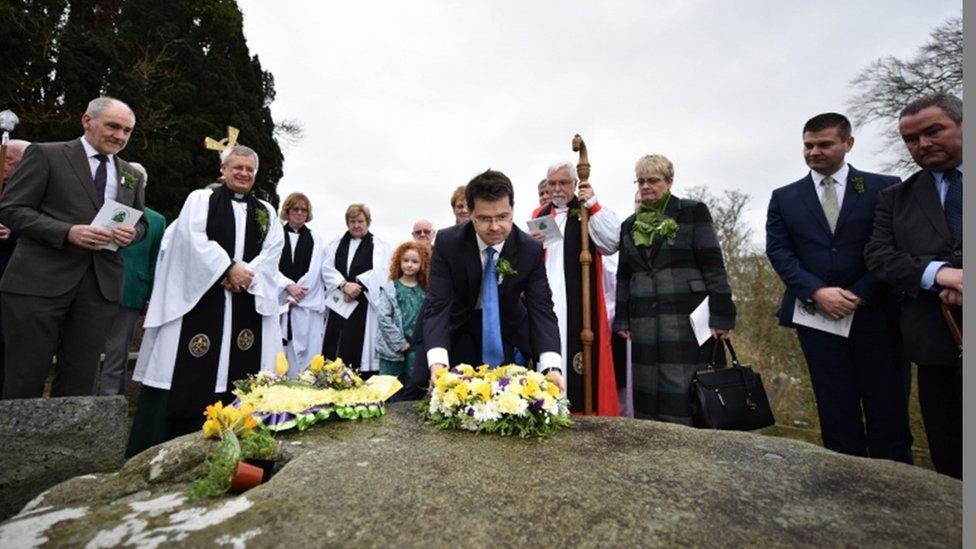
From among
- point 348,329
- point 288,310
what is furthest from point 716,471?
point 288,310

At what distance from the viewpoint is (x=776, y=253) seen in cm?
344

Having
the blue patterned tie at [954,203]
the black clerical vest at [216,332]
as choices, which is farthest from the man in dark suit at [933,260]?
the black clerical vest at [216,332]

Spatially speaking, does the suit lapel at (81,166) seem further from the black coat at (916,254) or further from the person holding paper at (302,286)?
the black coat at (916,254)

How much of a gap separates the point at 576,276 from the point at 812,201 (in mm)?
1768

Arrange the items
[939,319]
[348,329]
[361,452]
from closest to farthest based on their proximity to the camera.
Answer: [361,452], [939,319], [348,329]

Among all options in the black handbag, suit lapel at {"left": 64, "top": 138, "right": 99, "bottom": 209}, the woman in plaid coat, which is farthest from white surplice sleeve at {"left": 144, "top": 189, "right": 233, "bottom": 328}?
the black handbag

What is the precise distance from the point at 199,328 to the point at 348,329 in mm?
2142

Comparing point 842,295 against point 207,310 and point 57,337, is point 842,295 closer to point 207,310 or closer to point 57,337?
point 207,310

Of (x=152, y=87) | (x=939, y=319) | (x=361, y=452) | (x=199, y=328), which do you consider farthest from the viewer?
(x=152, y=87)

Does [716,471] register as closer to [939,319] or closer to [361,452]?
[361,452]

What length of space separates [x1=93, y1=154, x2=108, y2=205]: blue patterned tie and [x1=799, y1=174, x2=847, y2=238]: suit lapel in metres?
4.79

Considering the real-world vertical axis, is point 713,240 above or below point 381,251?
below

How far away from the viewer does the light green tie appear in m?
3.29

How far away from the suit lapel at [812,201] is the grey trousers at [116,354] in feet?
19.2
